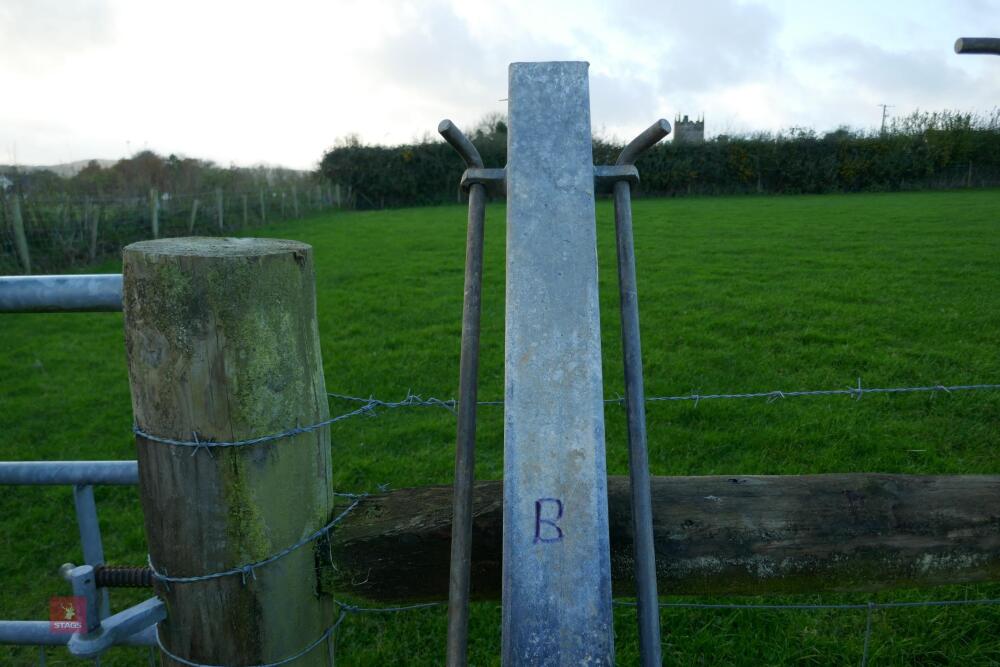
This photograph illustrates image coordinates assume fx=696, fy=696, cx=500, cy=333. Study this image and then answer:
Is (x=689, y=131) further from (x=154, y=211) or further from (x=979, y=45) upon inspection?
(x=979, y=45)

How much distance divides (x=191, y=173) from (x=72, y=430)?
18881mm

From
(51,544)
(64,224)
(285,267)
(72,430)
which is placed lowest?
(51,544)

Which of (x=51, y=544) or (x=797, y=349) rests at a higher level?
(x=797, y=349)

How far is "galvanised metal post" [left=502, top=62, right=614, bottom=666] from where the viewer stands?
4.52 feet

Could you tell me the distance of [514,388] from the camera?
1460mm

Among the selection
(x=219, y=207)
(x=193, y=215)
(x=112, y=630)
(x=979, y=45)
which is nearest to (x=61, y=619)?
(x=112, y=630)

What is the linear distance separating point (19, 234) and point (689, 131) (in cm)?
3059

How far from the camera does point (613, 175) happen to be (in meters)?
1.65

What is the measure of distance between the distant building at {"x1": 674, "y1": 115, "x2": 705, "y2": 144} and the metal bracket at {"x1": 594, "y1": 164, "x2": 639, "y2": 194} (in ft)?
101

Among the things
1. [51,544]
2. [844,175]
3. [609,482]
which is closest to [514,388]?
[609,482]

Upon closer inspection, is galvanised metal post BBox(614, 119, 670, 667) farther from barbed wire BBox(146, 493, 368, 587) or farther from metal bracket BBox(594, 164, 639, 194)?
barbed wire BBox(146, 493, 368, 587)

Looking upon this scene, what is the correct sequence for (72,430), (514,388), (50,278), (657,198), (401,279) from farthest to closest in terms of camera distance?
(657,198) < (401,279) < (72,430) < (50,278) < (514,388)

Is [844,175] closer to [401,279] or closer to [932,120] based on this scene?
[932,120]

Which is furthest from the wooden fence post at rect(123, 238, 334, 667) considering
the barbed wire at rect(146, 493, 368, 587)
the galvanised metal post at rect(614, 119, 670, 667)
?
the galvanised metal post at rect(614, 119, 670, 667)
